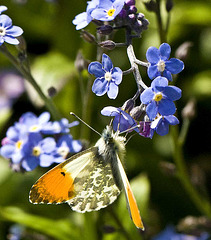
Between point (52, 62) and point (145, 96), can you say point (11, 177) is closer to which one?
point (52, 62)

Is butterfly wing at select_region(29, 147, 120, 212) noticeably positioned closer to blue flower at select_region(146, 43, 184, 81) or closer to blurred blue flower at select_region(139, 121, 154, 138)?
blurred blue flower at select_region(139, 121, 154, 138)

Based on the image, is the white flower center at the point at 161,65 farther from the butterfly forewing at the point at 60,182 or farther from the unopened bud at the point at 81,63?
the unopened bud at the point at 81,63

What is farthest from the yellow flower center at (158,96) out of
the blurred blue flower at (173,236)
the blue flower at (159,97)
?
the blurred blue flower at (173,236)

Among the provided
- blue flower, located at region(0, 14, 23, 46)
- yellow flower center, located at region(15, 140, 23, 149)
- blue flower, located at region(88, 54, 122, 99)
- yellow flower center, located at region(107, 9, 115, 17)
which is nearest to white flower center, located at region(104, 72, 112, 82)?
blue flower, located at region(88, 54, 122, 99)

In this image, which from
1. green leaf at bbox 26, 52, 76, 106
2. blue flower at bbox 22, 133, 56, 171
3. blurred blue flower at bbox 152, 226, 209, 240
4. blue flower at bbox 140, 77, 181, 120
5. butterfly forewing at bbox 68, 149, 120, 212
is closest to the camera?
blue flower at bbox 140, 77, 181, 120

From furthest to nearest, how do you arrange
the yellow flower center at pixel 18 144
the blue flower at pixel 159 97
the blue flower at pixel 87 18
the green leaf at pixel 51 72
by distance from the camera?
the green leaf at pixel 51 72 → the yellow flower center at pixel 18 144 → the blue flower at pixel 87 18 → the blue flower at pixel 159 97

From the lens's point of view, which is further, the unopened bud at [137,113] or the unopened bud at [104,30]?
the unopened bud at [104,30]
